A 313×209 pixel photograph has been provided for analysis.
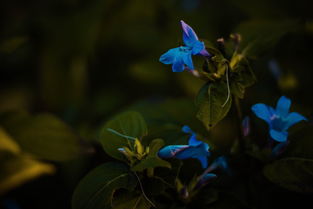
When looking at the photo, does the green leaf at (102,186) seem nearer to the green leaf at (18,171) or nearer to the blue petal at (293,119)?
the blue petal at (293,119)

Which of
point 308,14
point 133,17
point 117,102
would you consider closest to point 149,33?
point 133,17

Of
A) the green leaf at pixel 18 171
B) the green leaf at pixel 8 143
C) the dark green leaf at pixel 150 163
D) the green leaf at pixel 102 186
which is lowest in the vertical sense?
the green leaf at pixel 18 171

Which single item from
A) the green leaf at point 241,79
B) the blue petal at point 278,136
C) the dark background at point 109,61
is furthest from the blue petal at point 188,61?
the dark background at point 109,61

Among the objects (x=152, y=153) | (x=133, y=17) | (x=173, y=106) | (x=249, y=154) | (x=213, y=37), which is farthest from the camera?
(x=133, y=17)

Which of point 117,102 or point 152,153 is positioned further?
point 117,102

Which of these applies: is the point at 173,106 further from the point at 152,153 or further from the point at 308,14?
the point at 308,14

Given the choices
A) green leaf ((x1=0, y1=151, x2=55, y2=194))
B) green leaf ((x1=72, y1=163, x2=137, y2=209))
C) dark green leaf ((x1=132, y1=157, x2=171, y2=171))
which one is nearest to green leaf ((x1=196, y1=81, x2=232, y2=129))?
dark green leaf ((x1=132, y1=157, x2=171, y2=171))
